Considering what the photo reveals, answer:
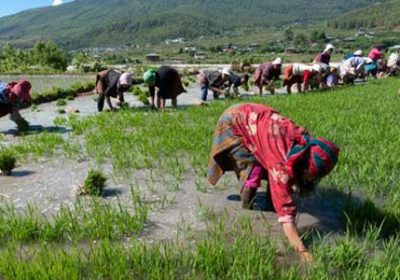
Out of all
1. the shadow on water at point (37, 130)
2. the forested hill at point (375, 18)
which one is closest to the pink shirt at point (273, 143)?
the shadow on water at point (37, 130)

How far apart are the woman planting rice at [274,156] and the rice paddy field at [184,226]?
0.81 feet

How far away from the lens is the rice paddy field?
3119mm

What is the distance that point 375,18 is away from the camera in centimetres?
16688

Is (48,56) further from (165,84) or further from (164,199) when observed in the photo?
(164,199)

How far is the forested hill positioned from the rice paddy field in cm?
15542

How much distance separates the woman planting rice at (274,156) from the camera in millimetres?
3398

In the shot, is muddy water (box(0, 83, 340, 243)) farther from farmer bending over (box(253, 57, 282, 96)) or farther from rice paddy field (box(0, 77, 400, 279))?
farmer bending over (box(253, 57, 282, 96))

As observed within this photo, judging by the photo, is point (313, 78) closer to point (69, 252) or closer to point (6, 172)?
point (6, 172)

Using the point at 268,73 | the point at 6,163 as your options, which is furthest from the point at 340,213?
the point at 268,73

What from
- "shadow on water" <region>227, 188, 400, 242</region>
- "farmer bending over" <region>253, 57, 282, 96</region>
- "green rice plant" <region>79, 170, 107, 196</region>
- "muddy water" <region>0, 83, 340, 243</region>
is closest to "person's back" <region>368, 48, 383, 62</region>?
"farmer bending over" <region>253, 57, 282, 96</region>

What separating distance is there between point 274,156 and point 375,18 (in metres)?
178

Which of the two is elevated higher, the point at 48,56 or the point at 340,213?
the point at 340,213

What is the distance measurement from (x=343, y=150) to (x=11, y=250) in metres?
4.08

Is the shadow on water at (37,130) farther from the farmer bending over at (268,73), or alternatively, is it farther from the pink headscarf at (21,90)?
the farmer bending over at (268,73)
